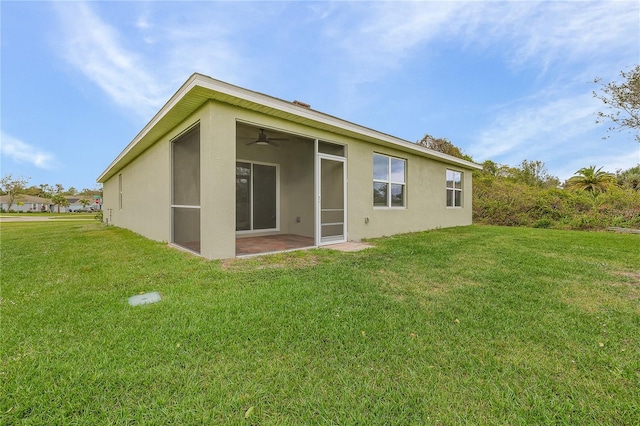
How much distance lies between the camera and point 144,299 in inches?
117

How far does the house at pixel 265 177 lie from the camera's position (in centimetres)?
481

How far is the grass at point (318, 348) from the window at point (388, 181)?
4.19 meters

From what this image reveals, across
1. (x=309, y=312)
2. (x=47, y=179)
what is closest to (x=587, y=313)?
(x=309, y=312)

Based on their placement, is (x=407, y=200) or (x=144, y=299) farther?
(x=407, y=200)

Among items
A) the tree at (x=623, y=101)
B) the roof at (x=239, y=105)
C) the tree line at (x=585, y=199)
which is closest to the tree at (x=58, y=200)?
the roof at (x=239, y=105)

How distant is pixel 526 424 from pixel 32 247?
9146 millimetres

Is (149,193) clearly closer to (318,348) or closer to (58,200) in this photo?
(318,348)

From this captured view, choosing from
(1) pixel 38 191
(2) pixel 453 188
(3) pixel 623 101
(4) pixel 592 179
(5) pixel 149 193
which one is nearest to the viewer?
(3) pixel 623 101

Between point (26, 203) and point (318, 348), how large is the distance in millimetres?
71761

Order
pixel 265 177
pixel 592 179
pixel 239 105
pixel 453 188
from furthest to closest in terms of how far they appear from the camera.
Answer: pixel 592 179
pixel 453 188
pixel 265 177
pixel 239 105

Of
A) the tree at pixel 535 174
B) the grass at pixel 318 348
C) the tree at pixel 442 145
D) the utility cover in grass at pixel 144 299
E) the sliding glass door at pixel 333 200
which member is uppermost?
the tree at pixel 442 145

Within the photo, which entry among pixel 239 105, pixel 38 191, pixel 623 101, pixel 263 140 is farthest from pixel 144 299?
pixel 38 191

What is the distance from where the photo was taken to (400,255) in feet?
17.5

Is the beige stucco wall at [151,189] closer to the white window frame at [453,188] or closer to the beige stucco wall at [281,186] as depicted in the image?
the beige stucco wall at [281,186]
